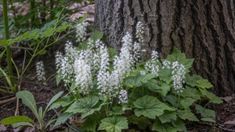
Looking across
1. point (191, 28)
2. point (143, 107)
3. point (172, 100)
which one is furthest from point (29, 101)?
point (191, 28)

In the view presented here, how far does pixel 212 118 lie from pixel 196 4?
74 cm

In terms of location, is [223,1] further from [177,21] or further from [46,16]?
[46,16]

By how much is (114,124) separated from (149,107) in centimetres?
22

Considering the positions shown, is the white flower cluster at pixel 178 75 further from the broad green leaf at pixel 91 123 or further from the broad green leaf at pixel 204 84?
the broad green leaf at pixel 91 123

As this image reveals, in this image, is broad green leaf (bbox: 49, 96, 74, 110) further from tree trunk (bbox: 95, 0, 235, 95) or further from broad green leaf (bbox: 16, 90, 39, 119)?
tree trunk (bbox: 95, 0, 235, 95)

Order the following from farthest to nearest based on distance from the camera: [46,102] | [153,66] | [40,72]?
1. [40,72]
2. [46,102]
3. [153,66]

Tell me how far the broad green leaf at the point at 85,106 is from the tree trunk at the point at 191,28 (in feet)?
2.14

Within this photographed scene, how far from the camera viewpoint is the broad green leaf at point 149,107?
229 cm

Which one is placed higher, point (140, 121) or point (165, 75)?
point (165, 75)

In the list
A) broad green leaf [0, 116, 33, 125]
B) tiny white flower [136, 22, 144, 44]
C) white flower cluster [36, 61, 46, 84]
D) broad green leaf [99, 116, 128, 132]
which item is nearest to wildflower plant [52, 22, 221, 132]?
broad green leaf [99, 116, 128, 132]

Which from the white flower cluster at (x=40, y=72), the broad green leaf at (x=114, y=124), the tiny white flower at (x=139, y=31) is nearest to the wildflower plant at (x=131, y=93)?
the broad green leaf at (x=114, y=124)

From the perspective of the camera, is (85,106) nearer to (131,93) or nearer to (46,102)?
(131,93)

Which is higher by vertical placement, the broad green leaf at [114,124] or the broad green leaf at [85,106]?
the broad green leaf at [85,106]

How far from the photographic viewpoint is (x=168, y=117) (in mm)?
2354
